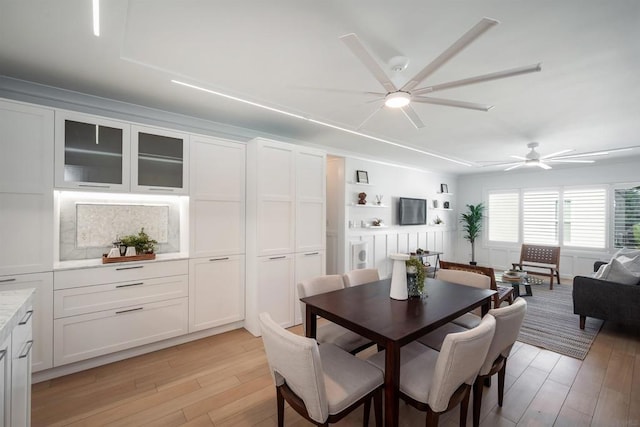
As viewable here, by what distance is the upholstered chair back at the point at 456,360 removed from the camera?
1326 mm

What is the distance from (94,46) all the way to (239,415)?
2850 millimetres

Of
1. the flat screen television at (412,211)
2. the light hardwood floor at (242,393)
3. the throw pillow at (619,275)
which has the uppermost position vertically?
the flat screen television at (412,211)

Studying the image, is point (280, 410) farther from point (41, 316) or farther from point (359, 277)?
point (41, 316)

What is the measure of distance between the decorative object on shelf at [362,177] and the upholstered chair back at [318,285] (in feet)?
9.66

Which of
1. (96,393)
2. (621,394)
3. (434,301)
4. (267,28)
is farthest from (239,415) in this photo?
(621,394)

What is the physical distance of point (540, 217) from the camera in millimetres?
6566

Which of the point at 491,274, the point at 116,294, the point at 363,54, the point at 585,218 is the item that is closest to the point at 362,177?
the point at 491,274

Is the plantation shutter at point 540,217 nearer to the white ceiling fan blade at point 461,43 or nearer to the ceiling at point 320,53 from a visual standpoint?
the ceiling at point 320,53

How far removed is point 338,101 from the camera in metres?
2.88

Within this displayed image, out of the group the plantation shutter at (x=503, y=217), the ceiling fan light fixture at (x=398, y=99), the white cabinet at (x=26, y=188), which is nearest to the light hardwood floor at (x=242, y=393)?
the white cabinet at (x=26, y=188)

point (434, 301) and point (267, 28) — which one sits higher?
point (267, 28)

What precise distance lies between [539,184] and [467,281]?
5.54 metres

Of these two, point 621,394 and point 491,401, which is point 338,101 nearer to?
point 491,401

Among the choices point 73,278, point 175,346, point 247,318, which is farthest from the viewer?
point 247,318
